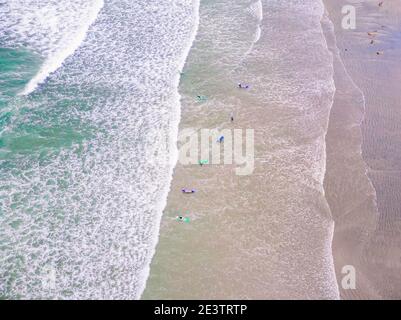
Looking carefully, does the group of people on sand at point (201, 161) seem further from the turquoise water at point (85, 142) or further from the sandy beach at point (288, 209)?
the turquoise water at point (85, 142)

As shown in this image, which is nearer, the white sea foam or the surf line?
the surf line

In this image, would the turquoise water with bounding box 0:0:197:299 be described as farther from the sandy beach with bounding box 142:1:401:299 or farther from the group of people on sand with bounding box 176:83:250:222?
the sandy beach with bounding box 142:1:401:299

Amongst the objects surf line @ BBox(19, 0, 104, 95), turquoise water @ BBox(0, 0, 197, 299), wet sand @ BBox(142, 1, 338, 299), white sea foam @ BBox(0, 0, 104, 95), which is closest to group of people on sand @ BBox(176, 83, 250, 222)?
wet sand @ BBox(142, 1, 338, 299)

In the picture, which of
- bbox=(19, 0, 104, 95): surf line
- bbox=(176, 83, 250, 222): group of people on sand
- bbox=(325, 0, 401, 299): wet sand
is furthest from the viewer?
bbox=(19, 0, 104, 95): surf line

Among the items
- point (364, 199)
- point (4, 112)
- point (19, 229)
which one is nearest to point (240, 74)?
point (364, 199)

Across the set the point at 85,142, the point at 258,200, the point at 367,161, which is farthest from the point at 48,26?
the point at 367,161

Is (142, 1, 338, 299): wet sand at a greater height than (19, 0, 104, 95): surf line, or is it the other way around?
(19, 0, 104, 95): surf line

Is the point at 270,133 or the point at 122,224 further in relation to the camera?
the point at 270,133
